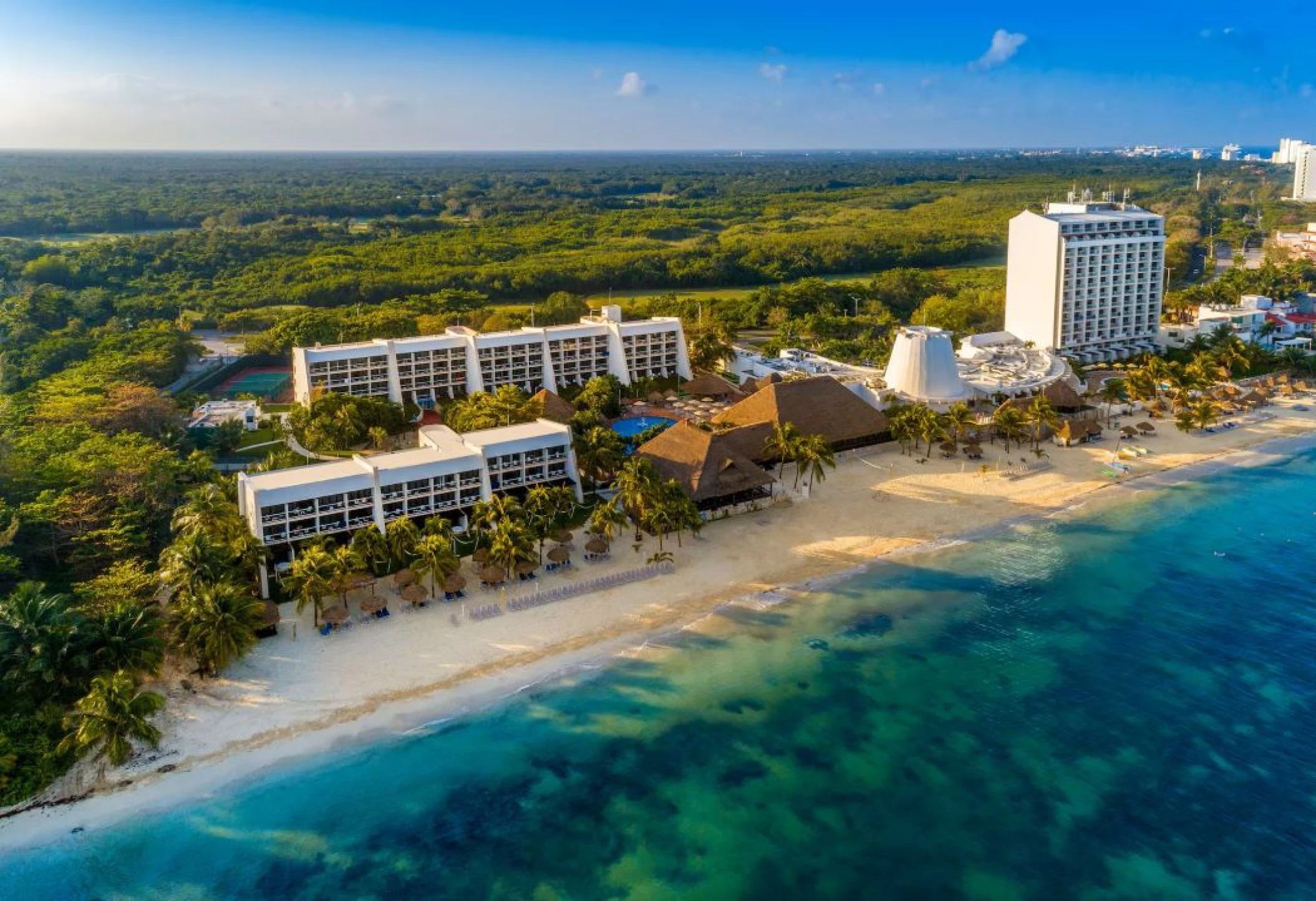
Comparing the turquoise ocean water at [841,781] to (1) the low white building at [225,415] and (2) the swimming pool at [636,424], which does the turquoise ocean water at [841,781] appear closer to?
(2) the swimming pool at [636,424]

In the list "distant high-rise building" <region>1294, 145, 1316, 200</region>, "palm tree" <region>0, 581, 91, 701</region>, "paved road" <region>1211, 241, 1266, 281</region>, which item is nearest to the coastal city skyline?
"palm tree" <region>0, 581, 91, 701</region>

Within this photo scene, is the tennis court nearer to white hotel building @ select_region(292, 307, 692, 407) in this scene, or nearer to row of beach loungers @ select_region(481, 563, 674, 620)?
white hotel building @ select_region(292, 307, 692, 407)

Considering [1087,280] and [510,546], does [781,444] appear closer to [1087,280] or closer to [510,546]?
[510,546]

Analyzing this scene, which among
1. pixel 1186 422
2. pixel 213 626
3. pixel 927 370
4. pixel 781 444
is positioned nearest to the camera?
pixel 213 626

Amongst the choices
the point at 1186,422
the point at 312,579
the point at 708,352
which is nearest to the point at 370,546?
the point at 312,579

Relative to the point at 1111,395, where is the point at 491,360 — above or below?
above
